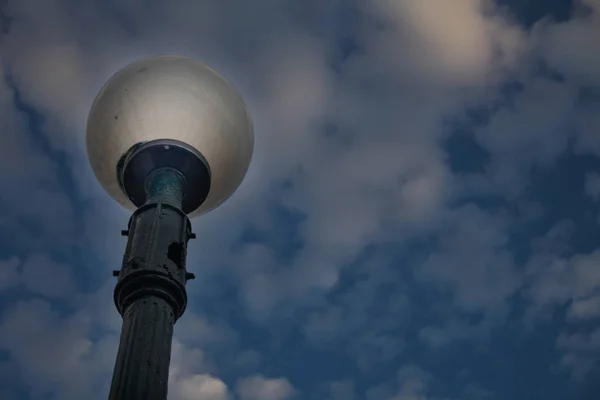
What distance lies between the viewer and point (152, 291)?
4043mm

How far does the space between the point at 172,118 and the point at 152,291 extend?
1577 millimetres

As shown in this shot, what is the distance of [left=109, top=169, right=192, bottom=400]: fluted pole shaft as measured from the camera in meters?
3.59

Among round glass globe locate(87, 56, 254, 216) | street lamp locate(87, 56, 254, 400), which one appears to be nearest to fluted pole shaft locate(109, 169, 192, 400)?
street lamp locate(87, 56, 254, 400)

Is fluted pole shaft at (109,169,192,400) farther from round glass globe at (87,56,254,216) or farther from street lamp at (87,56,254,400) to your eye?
round glass globe at (87,56,254,216)

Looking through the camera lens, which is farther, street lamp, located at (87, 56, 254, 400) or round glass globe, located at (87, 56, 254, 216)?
round glass globe, located at (87, 56, 254, 216)

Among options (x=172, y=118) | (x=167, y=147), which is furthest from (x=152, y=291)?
(x=172, y=118)

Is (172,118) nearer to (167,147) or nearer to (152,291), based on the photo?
(167,147)

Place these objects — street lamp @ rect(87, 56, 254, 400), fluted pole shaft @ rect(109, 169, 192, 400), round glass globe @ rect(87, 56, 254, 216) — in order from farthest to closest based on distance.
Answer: round glass globe @ rect(87, 56, 254, 216) < street lamp @ rect(87, 56, 254, 400) < fluted pole shaft @ rect(109, 169, 192, 400)

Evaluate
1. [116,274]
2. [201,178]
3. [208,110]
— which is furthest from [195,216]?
Answer: [116,274]

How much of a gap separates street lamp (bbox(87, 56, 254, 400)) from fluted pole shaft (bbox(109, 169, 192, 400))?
0.01 metres

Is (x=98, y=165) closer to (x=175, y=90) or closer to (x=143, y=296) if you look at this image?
(x=175, y=90)

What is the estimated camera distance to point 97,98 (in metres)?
5.48

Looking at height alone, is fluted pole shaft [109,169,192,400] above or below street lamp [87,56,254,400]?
below

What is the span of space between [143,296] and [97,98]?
2126 millimetres
